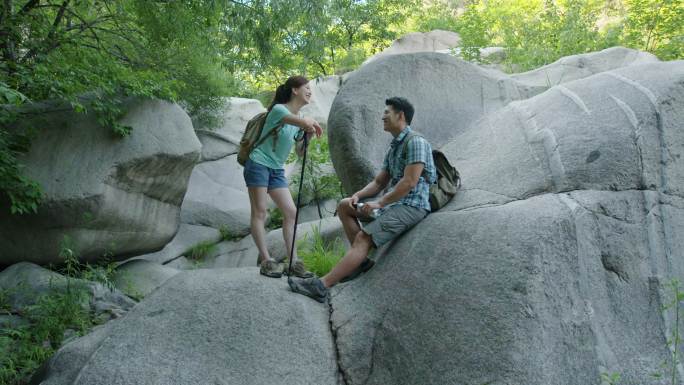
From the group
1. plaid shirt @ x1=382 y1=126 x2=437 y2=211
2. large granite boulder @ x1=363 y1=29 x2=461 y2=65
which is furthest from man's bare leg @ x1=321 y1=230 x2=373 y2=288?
large granite boulder @ x1=363 y1=29 x2=461 y2=65

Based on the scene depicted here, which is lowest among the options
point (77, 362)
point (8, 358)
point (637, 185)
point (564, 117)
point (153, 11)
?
point (8, 358)

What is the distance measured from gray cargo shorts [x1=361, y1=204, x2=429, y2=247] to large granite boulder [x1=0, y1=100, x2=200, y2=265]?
4.34 m

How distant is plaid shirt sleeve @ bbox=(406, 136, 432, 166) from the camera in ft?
14.5

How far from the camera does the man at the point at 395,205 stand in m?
4.43

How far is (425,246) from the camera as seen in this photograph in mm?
4277

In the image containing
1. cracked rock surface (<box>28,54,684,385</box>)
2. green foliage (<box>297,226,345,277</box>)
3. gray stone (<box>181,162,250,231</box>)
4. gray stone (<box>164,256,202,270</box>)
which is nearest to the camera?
cracked rock surface (<box>28,54,684,385</box>)

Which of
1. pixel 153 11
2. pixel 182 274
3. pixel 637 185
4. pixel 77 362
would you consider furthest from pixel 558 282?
pixel 153 11

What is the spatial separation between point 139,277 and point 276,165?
4217mm

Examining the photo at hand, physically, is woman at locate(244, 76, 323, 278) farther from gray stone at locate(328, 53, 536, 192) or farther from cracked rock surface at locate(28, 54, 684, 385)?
gray stone at locate(328, 53, 536, 192)

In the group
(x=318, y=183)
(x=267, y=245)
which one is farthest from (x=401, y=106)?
(x=318, y=183)

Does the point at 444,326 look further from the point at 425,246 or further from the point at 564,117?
the point at 564,117

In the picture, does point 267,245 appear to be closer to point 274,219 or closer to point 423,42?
point 274,219

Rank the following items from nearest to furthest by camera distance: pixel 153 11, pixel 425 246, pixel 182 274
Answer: pixel 425 246, pixel 182 274, pixel 153 11

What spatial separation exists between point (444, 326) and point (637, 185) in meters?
1.79
